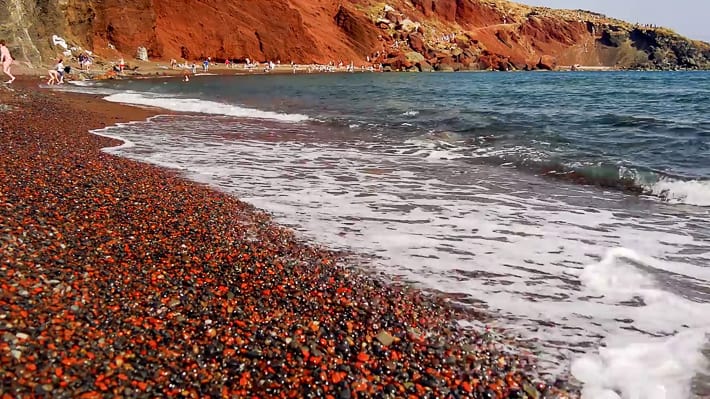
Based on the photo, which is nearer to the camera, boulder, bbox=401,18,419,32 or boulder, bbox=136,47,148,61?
boulder, bbox=136,47,148,61

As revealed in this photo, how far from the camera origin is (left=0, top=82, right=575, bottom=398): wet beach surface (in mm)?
3061

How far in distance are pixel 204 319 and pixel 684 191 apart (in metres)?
9.79

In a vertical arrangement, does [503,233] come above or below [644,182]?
below

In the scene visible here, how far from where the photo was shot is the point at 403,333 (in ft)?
12.9

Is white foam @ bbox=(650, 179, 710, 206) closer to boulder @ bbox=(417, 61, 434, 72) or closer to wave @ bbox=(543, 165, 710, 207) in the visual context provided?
wave @ bbox=(543, 165, 710, 207)

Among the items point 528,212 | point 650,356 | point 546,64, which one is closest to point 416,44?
point 546,64

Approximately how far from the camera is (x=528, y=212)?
26.0ft

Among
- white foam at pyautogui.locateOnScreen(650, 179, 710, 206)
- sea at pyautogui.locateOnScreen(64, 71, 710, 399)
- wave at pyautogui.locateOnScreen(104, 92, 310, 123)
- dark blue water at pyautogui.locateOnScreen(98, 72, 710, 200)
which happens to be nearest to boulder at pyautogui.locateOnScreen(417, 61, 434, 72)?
dark blue water at pyautogui.locateOnScreen(98, 72, 710, 200)

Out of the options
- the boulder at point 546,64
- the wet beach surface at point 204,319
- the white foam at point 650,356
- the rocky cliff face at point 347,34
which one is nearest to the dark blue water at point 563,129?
the white foam at point 650,356

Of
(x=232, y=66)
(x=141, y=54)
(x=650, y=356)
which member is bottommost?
(x=650, y=356)

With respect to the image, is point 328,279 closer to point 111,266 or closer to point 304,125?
point 111,266

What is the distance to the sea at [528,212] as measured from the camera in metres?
4.18

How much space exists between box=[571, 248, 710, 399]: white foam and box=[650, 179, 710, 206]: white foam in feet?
17.0

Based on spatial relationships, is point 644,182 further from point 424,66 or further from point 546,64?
point 546,64
